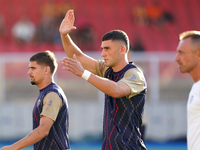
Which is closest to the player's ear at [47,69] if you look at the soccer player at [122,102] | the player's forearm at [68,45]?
the player's forearm at [68,45]

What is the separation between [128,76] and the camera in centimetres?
434

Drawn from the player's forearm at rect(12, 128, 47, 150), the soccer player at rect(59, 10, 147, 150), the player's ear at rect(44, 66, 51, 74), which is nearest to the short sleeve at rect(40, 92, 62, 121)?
the player's forearm at rect(12, 128, 47, 150)

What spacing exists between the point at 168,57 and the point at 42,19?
6714mm

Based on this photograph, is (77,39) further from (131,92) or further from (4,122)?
(131,92)

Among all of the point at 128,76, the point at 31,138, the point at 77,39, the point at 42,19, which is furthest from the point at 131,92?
the point at 42,19

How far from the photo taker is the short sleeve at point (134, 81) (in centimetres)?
426

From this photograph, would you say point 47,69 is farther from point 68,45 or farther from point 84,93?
point 84,93

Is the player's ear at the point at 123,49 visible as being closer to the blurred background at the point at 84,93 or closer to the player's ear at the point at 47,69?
the player's ear at the point at 47,69

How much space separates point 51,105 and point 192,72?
1.77 m

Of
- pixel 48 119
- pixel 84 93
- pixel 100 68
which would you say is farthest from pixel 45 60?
pixel 84 93

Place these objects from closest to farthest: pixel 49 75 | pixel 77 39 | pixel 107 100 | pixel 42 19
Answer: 1. pixel 107 100
2. pixel 49 75
3. pixel 77 39
4. pixel 42 19

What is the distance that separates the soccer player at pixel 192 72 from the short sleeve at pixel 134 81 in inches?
25.6

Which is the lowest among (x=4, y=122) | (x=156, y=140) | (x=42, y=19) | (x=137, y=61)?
(x=156, y=140)

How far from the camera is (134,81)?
4.31 metres
